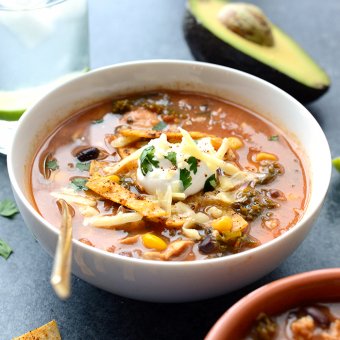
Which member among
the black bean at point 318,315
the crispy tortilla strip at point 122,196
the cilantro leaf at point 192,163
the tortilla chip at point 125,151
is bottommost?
the tortilla chip at point 125,151

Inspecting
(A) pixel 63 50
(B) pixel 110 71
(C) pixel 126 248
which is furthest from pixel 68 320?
(A) pixel 63 50

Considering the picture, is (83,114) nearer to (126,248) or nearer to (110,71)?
(110,71)

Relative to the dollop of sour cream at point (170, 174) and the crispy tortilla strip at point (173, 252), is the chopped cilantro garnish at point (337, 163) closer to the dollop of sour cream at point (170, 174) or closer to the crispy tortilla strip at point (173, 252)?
the dollop of sour cream at point (170, 174)

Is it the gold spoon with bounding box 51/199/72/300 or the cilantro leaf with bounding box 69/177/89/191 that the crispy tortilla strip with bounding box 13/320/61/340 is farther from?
the cilantro leaf with bounding box 69/177/89/191

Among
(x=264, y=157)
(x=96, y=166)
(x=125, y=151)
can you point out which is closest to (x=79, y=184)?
(x=96, y=166)

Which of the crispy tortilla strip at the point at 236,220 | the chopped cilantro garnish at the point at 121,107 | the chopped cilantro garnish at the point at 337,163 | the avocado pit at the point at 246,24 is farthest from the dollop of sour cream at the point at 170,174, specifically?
the avocado pit at the point at 246,24
